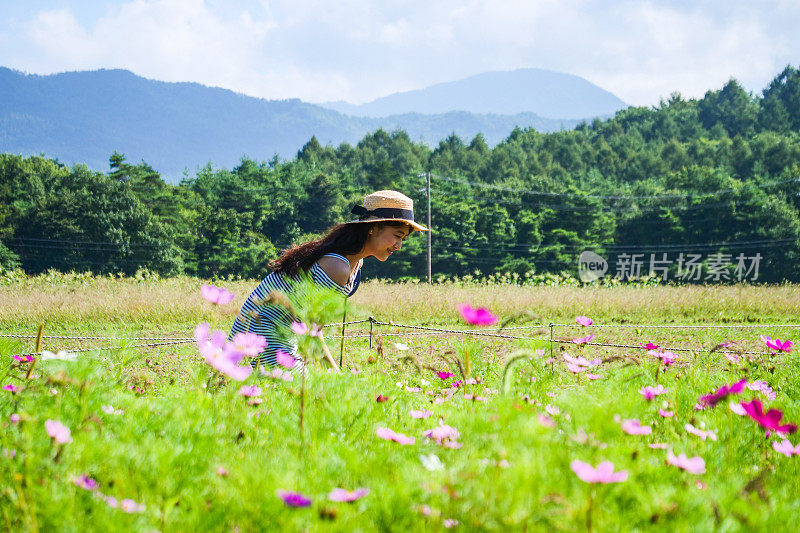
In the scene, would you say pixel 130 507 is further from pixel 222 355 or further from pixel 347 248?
pixel 347 248

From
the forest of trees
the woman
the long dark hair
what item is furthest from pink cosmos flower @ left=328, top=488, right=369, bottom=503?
the forest of trees

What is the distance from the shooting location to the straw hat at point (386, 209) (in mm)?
3047

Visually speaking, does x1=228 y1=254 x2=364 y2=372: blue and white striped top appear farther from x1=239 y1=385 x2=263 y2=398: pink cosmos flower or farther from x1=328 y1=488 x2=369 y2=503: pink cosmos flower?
x1=328 y1=488 x2=369 y2=503: pink cosmos flower

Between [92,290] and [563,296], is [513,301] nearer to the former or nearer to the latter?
[563,296]

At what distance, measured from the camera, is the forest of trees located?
3528 cm

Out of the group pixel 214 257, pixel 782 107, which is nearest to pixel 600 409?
pixel 214 257

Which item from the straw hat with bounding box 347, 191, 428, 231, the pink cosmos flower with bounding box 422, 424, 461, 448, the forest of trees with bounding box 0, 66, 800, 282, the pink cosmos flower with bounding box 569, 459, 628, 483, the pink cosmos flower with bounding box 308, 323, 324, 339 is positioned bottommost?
the forest of trees with bounding box 0, 66, 800, 282

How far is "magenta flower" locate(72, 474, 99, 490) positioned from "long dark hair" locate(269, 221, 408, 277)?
188cm

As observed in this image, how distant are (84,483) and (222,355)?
0.93 ft

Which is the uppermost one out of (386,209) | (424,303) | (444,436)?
(386,209)

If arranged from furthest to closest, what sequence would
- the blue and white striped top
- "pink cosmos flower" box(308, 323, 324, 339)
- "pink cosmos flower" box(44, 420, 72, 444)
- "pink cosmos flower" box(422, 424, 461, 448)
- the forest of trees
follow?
the forest of trees < the blue and white striped top < "pink cosmos flower" box(308, 323, 324, 339) < "pink cosmos flower" box(422, 424, 461, 448) < "pink cosmos flower" box(44, 420, 72, 444)

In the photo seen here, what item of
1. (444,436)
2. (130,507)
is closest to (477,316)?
(444,436)

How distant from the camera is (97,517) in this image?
74 cm

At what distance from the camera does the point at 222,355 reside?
1.01m
